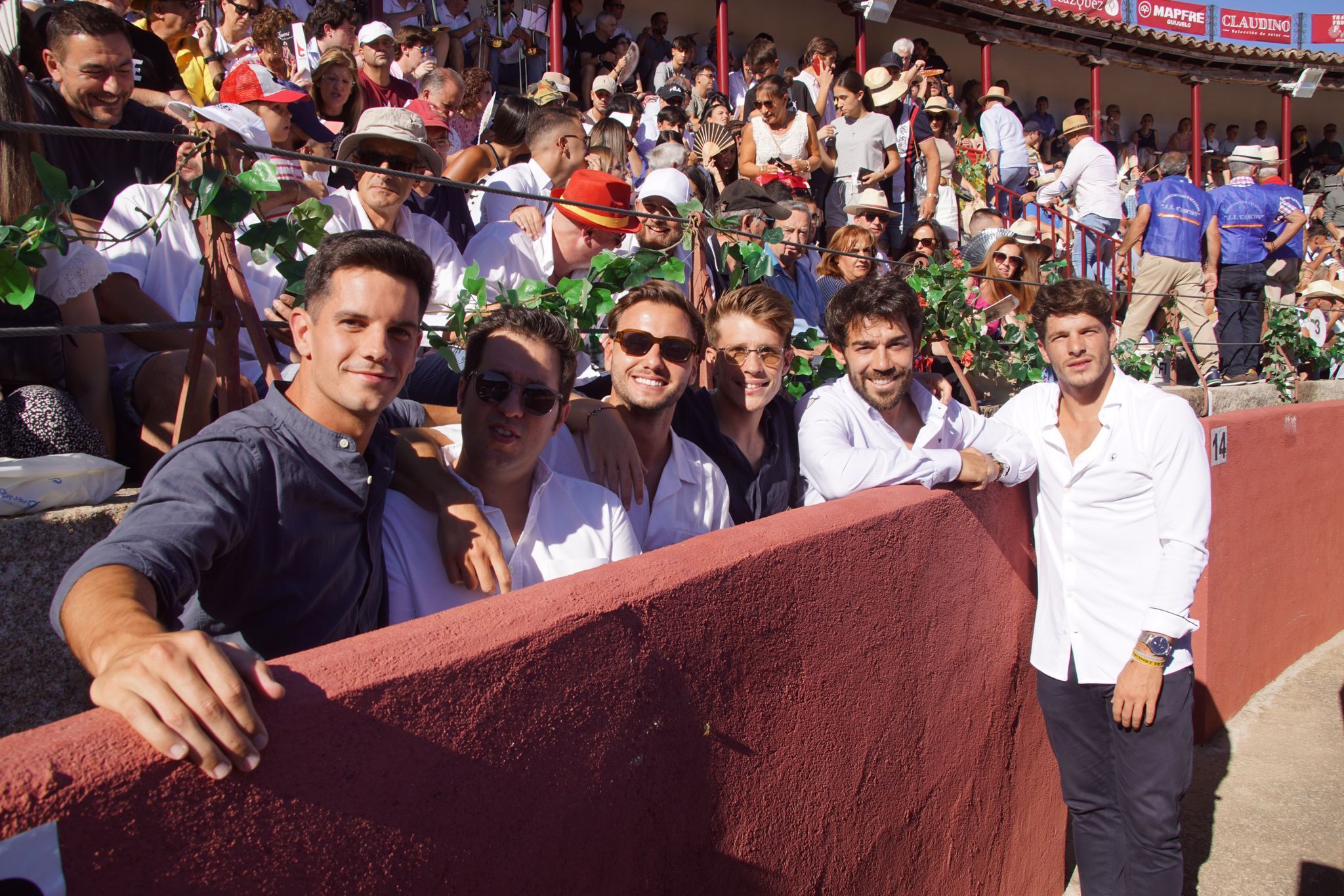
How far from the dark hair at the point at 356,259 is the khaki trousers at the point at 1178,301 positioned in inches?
256

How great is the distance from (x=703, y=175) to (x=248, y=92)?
2.57 m

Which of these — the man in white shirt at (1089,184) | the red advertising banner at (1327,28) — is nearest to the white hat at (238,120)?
the man in white shirt at (1089,184)

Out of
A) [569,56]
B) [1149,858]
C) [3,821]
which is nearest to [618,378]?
[3,821]

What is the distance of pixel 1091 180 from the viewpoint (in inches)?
384

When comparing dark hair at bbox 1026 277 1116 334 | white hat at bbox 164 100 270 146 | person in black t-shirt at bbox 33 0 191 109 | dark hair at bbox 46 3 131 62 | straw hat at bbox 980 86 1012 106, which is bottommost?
dark hair at bbox 1026 277 1116 334

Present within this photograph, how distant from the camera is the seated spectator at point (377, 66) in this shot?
6324 mm

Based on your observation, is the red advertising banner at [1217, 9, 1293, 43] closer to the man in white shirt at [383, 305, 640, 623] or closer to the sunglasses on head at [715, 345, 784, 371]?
the sunglasses on head at [715, 345, 784, 371]

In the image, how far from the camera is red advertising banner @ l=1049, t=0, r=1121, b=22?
15.8 m

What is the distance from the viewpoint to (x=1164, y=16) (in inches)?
735

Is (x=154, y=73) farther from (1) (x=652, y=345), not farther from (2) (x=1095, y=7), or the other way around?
(2) (x=1095, y=7)

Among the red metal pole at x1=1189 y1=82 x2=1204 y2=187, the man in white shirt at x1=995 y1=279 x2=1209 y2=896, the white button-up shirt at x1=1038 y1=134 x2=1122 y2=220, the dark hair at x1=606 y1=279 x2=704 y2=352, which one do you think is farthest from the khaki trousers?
the red metal pole at x1=1189 y1=82 x2=1204 y2=187

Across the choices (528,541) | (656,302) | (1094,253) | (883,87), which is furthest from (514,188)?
(1094,253)

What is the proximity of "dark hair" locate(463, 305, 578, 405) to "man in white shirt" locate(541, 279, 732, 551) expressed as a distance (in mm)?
311

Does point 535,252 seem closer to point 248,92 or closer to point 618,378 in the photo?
point 618,378
